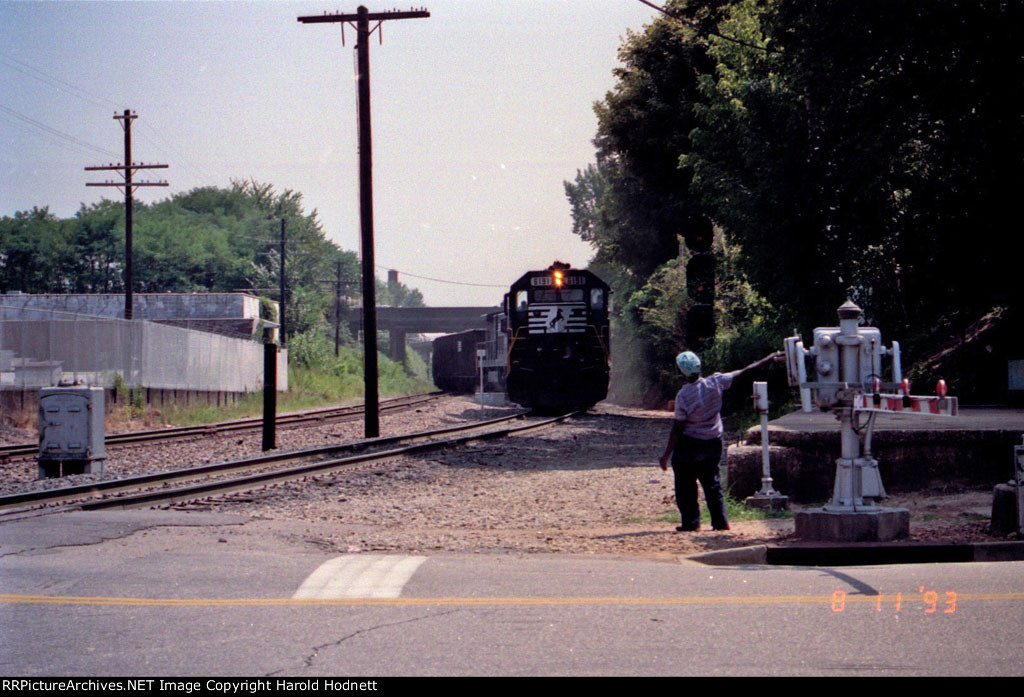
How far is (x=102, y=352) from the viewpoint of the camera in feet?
98.3

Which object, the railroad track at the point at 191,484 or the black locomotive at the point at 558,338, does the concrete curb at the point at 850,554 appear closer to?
the railroad track at the point at 191,484

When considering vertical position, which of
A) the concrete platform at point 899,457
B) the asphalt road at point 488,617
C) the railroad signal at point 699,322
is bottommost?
the asphalt road at point 488,617

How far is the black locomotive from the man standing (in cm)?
1884

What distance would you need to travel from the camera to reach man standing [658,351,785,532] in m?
8.73

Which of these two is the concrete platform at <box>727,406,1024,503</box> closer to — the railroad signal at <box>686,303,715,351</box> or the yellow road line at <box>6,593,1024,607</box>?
the railroad signal at <box>686,303,715,351</box>

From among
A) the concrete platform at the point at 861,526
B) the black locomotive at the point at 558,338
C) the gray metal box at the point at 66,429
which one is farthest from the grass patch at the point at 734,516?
the black locomotive at the point at 558,338

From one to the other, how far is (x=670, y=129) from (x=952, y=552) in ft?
97.8

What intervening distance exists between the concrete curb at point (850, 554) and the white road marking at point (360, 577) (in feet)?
7.19

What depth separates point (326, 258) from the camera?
104625 mm

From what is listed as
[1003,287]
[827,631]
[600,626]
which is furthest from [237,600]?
[1003,287]

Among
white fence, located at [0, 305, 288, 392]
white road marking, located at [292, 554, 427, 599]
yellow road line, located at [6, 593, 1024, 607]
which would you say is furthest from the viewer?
white fence, located at [0, 305, 288, 392]

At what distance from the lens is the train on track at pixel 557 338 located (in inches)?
1094

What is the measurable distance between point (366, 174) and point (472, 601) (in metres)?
18.5
